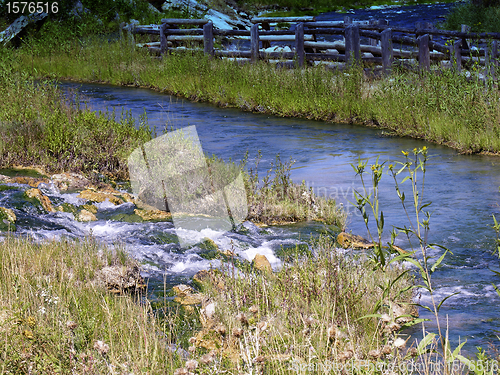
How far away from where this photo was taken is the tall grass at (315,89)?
31.4 feet

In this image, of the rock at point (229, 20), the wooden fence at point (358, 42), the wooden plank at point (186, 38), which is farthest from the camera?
the rock at point (229, 20)

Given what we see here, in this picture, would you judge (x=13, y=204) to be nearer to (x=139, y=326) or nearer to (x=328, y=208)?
(x=328, y=208)

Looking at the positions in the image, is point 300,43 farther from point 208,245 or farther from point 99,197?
point 208,245

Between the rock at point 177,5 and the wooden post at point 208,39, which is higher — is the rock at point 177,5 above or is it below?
above

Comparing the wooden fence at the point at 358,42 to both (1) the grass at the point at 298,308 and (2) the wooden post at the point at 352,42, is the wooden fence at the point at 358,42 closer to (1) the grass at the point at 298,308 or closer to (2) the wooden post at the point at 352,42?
(2) the wooden post at the point at 352,42

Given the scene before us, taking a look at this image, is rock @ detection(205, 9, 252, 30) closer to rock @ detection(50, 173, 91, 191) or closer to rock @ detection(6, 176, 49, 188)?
rock @ detection(50, 173, 91, 191)

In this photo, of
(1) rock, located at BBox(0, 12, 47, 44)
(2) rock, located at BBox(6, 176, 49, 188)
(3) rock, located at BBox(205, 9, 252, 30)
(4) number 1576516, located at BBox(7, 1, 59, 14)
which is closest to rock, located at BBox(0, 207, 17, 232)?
(2) rock, located at BBox(6, 176, 49, 188)

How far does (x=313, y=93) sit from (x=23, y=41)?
39.2ft

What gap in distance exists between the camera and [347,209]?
6828 millimetres

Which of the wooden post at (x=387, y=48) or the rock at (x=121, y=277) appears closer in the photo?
the rock at (x=121, y=277)

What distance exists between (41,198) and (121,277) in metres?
2.70

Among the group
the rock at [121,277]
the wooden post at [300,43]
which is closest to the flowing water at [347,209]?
the rock at [121,277]

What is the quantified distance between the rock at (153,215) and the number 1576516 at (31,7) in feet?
54.9

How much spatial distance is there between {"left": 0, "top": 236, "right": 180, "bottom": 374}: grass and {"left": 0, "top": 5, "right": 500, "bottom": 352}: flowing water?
774mm
